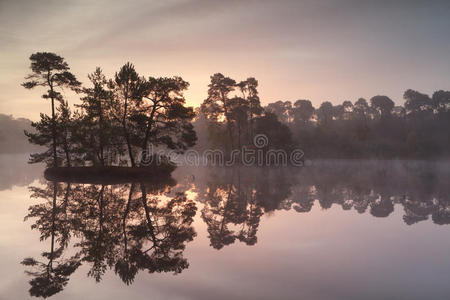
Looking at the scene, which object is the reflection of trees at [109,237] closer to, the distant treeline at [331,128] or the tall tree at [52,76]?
the tall tree at [52,76]

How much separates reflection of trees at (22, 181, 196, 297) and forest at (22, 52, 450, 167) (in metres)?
17.0

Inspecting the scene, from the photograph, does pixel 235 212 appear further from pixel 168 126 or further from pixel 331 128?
pixel 331 128

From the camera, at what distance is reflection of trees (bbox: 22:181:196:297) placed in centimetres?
668

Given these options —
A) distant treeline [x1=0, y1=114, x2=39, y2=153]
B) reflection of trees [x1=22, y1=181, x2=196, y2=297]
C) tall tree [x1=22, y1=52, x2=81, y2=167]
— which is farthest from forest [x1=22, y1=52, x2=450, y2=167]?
distant treeline [x1=0, y1=114, x2=39, y2=153]

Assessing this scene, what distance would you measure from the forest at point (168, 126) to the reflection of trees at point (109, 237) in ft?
55.7

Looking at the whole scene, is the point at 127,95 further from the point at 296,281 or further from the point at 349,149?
the point at 349,149

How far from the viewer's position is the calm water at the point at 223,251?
5770 millimetres

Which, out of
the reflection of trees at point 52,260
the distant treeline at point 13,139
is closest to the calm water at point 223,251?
the reflection of trees at point 52,260

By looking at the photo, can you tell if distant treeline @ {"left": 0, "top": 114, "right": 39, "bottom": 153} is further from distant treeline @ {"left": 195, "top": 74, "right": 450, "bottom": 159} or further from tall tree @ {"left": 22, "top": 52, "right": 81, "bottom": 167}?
tall tree @ {"left": 22, "top": 52, "right": 81, "bottom": 167}

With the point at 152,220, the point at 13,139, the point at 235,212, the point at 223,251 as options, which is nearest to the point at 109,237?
the point at 152,220

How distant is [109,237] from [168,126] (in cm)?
2534

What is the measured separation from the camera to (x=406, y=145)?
255ft

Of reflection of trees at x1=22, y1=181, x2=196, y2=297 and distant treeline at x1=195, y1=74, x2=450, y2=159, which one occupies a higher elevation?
distant treeline at x1=195, y1=74, x2=450, y2=159

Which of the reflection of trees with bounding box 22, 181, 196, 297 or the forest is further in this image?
the forest
